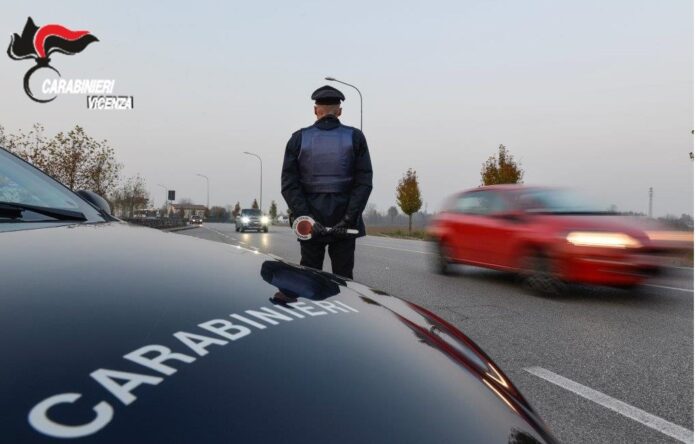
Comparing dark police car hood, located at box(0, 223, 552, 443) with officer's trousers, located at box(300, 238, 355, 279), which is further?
officer's trousers, located at box(300, 238, 355, 279)

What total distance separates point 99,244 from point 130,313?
1.82 ft

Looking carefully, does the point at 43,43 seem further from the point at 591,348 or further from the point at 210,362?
the point at 210,362

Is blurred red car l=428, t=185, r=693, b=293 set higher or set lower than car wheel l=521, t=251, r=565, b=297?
higher

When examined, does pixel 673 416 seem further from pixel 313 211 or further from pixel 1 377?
pixel 1 377

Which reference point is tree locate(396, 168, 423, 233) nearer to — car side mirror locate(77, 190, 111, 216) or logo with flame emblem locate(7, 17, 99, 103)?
logo with flame emblem locate(7, 17, 99, 103)

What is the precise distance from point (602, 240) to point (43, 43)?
16.9 metres

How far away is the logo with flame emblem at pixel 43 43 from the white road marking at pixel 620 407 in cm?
1720

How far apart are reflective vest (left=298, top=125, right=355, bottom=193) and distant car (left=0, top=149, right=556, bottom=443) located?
216 centimetres

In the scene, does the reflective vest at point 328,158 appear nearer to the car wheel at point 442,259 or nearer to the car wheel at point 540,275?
the car wheel at point 540,275

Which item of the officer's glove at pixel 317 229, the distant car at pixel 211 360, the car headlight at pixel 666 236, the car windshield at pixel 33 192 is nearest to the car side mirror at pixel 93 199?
the car windshield at pixel 33 192

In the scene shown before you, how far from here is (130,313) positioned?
0.92m

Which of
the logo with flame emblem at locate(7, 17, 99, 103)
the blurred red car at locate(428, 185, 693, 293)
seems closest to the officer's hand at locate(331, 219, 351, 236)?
the blurred red car at locate(428, 185, 693, 293)

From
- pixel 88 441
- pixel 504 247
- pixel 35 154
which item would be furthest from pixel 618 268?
pixel 35 154

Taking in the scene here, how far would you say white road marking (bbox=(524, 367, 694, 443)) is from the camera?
7.86 ft
